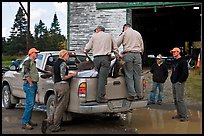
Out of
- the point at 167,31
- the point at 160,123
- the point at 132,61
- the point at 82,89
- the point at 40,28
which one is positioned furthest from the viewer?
the point at 40,28

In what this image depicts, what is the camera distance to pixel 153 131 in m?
7.72

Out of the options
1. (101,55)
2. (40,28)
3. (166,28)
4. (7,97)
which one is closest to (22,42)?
(40,28)

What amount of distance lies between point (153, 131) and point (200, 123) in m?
1.60

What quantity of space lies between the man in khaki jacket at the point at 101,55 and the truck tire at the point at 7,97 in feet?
13.2

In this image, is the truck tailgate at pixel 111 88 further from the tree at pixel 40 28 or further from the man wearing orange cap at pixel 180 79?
the tree at pixel 40 28

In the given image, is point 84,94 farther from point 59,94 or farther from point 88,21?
point 88,21

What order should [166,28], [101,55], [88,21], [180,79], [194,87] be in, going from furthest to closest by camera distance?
[166,28] → [88,21] → [194,87] → [180,79] → [101,55]

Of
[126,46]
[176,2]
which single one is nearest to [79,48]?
[176,2]

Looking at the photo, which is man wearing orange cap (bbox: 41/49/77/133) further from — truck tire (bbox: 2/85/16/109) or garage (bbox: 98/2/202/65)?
garage (bbox: 98/2/202/65)

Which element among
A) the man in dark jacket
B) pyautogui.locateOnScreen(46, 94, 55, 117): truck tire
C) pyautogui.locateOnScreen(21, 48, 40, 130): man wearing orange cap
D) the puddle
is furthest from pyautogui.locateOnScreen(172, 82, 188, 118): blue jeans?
pyautogui.locateOnScreen(21, 48, 40, 130): man wearing orange cap

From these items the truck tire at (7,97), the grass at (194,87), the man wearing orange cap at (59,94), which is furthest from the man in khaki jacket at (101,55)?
the grass at (194,87)

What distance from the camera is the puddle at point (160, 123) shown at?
308 inches

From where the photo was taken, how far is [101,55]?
25.6 feet

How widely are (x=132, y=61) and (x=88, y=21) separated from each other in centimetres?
930
